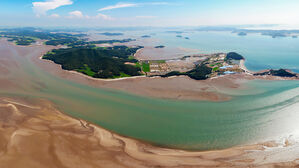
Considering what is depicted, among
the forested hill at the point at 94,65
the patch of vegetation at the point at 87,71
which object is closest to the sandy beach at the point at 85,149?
the patch of vegetation at the point at 87,71

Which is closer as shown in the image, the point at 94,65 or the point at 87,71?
the point at 87,71

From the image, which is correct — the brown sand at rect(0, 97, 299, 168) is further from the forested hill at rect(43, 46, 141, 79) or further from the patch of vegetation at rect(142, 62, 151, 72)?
the patch of vegetation at rect(142, 62, 151, 72)

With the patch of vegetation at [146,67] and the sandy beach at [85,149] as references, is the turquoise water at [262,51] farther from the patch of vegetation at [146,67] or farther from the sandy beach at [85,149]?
the sandy beach at [85,149]

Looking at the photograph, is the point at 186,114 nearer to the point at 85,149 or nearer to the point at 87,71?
the point at 85,149

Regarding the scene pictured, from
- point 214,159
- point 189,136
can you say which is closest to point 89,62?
point 189,136

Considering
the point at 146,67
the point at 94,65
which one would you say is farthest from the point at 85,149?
the point at 146,67

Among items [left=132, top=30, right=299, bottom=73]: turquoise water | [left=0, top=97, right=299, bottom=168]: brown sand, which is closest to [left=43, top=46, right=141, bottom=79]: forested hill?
[left=0, top=97, right=299, bottom=168]: brown sand
